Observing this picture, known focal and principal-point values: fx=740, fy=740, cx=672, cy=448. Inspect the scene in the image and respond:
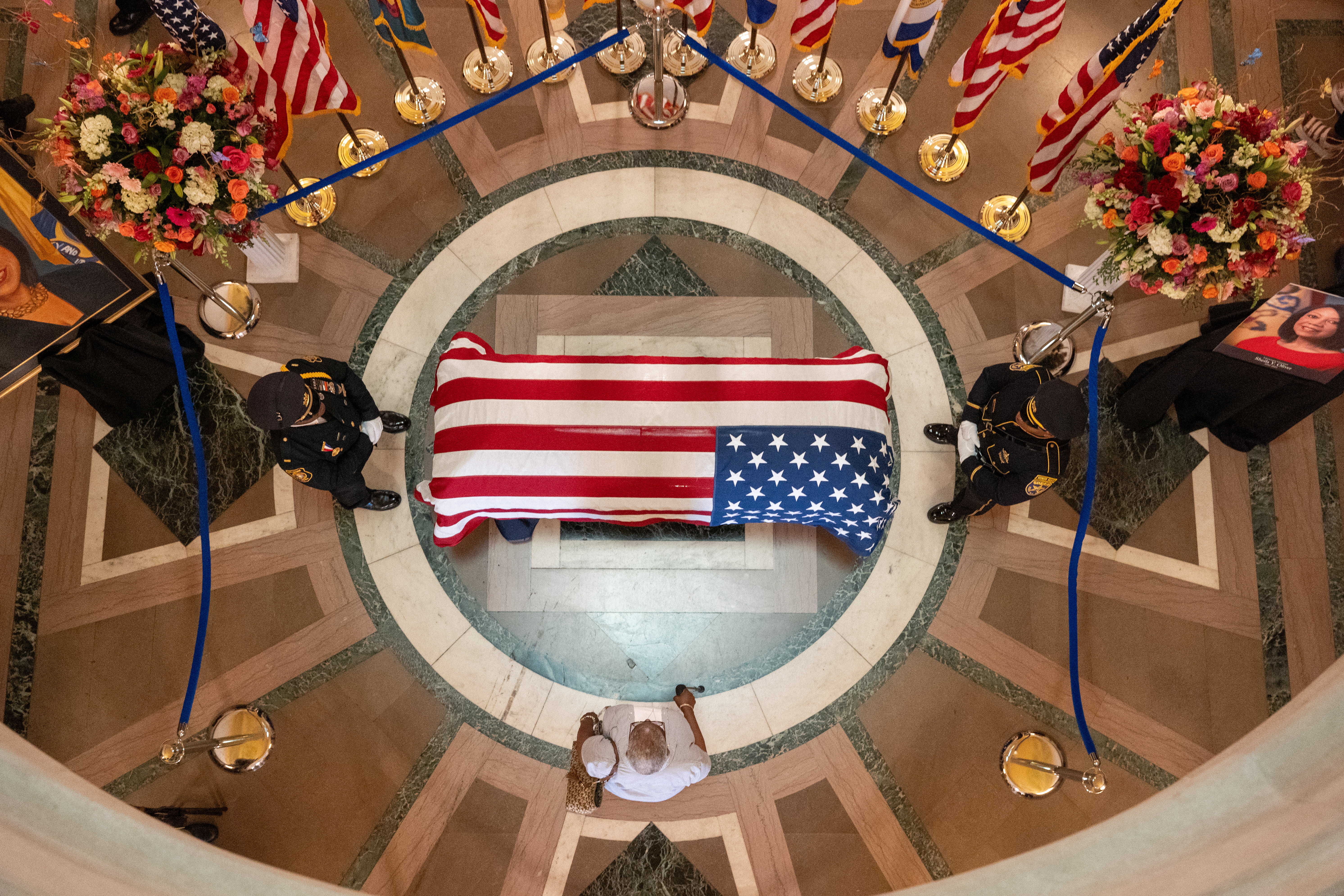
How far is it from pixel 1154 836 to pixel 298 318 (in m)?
5.72

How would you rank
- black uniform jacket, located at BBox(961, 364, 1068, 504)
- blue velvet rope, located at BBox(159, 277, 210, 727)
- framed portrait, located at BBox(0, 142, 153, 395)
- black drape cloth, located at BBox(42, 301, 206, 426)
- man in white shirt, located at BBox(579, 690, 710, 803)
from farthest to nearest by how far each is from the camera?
1. black drape cloth, located at BBox(42, 301, 206, 426)
2. framed portrait, located at BBox(0, 142, 153, 395)
3. black uniform jacket, located at BBox(961, 364, 1068, 504)
4. blue velvet rope, located at BBox(159, 277, 210, 727)
5. man in white shirt, located at BBox(579, 690, 710, 803)

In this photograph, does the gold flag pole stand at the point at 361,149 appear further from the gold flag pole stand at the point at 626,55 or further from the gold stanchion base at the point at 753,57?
the gold stanchion base at the point at 753,57

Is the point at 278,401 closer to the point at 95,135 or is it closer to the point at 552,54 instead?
the point at 95,135

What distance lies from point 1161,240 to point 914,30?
2.02 meters

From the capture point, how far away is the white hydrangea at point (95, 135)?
3.57 meters

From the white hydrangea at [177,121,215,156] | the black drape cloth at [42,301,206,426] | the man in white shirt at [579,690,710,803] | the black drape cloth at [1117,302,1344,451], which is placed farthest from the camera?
the black drape cloth at [42,301,206,426]

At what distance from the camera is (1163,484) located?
5.19 m

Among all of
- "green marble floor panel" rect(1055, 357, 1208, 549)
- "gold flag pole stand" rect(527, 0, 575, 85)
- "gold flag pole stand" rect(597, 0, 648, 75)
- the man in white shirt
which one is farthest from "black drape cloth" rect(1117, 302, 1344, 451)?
"gold flag pole stand" rect(527, 0, 575, 85)

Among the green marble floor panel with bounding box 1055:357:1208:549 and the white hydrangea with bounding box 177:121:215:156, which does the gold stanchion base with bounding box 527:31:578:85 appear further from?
the green marble floor panel with bounding box 1055:357:1208:549

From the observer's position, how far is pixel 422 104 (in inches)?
219

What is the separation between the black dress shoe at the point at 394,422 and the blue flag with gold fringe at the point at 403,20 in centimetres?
239

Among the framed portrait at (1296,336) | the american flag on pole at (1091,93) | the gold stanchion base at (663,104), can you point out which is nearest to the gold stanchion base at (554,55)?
the gold stanchion base at (663,104)

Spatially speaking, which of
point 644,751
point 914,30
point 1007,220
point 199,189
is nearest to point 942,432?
point 1007,220

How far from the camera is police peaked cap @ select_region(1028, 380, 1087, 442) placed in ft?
12.2
